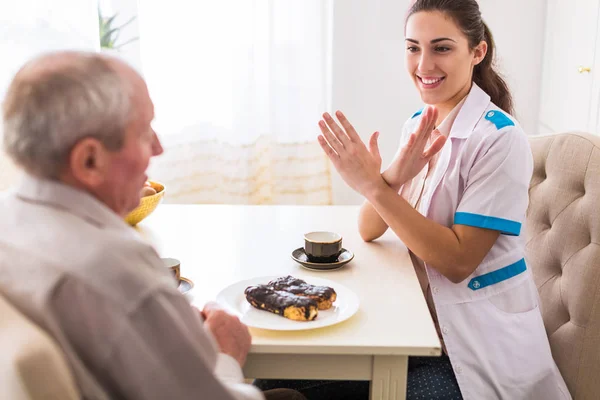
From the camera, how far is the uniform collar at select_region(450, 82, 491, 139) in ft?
4.98

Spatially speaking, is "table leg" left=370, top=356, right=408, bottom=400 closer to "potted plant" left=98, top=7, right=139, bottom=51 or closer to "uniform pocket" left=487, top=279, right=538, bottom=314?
"uniform pocket" left=487, top=279, right=538, bottom=314

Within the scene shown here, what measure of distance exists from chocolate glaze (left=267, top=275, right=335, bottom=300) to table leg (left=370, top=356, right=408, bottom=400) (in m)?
0.16

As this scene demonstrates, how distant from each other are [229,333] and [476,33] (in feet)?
3.29

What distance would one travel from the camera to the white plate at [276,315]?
1136 millimetres

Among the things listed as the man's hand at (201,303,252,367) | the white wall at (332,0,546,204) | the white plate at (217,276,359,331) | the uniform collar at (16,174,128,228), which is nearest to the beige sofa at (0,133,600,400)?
the white plate at (217,276,359,331)

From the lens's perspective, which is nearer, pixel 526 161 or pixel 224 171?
pixel 526 161

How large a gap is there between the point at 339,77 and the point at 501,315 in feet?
6.43

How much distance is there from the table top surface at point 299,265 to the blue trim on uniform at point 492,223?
6.4 inches

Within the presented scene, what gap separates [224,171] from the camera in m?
3.33

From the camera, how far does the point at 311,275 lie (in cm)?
141

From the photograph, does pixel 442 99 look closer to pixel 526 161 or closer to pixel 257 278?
pixel 526 161

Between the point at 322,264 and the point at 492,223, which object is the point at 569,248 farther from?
the point at 322,264

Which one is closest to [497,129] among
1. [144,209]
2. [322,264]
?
[322,264]

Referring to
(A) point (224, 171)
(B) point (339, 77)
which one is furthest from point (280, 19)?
(A) point (224, 171)
